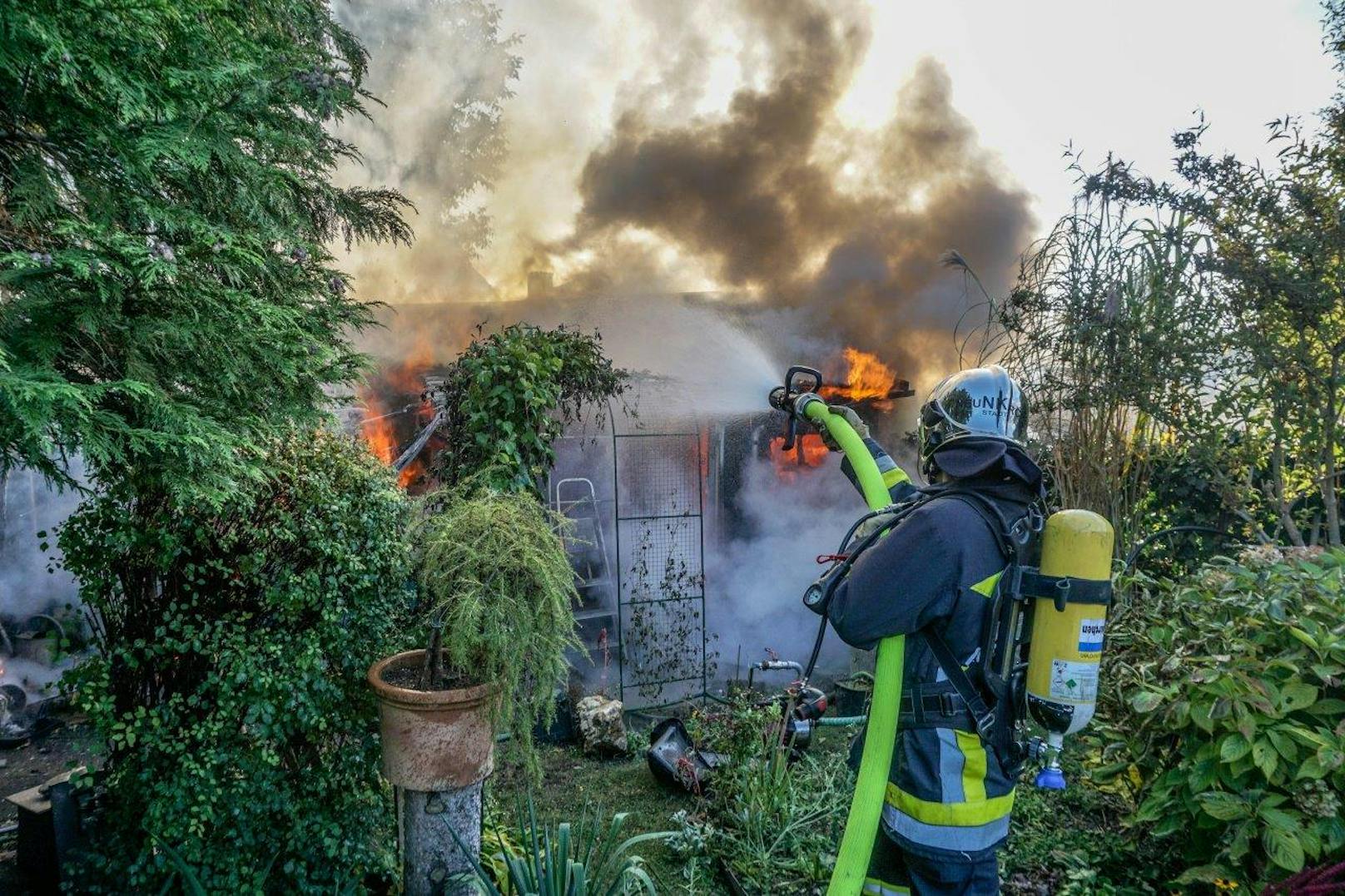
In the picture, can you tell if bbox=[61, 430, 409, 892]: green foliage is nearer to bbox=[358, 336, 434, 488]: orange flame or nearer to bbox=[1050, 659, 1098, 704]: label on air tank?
bbox=[1050, 659, 1098, 704]: label on air tank

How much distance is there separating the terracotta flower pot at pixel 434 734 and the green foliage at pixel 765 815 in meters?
1.43

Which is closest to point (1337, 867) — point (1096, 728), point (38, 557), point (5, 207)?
point (1096, 728)

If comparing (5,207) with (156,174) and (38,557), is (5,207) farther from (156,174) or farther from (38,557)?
(38,557)

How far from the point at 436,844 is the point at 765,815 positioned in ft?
6.18

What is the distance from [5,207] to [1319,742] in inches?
190

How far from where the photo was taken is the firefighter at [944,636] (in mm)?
2322

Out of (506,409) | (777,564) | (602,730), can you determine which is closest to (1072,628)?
(506,409)

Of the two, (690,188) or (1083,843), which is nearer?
(1083,843)

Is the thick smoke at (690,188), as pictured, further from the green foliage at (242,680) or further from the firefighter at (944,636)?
the firefighter at (944,636)

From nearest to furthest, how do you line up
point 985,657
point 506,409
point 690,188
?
point 985,657, point 506,409, point 690,188

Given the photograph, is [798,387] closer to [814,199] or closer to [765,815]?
[765,815]

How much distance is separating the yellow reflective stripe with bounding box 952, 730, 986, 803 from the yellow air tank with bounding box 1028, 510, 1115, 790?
0.78 feet

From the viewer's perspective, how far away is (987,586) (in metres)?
2.39

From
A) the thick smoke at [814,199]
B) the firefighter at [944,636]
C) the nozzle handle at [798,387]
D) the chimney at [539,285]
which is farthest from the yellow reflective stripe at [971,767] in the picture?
the chimney at [539,285]
